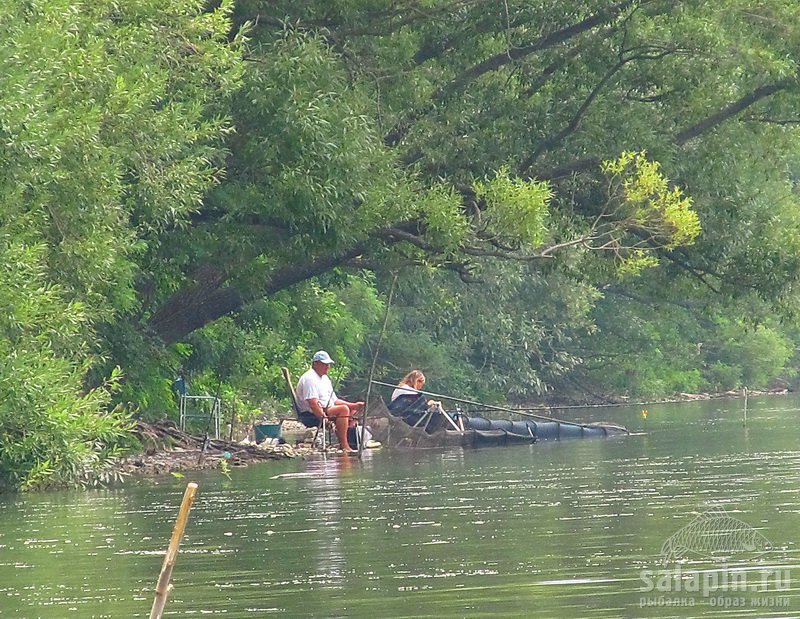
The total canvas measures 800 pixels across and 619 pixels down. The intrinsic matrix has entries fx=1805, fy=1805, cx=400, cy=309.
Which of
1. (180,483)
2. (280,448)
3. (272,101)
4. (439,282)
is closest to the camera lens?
(180,483)

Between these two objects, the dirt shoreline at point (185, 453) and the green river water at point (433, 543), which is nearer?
the green river water at point (433, 543)

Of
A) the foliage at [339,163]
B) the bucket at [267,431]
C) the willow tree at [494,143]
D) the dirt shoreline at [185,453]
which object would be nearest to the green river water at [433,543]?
the dirt shoreline at [185,453]

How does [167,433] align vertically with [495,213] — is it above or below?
below

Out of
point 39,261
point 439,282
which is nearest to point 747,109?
point 39,261

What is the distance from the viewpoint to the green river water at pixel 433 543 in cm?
998

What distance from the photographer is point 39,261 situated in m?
18.3

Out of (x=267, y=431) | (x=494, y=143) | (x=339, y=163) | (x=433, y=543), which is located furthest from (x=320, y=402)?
(x=433, y=543)

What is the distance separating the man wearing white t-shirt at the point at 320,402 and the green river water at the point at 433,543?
173 inches

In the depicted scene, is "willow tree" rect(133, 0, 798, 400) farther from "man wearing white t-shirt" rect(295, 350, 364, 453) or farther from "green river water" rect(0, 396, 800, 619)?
"green river water" rect(0, 396, 800, 619)

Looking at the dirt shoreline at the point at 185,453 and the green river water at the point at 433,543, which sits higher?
the dirt shoreline at the point at 185,453

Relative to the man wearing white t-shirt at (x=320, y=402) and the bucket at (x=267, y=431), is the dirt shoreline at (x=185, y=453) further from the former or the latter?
the bucket at (x=267, y=431)

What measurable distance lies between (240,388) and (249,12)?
10362 millimetres

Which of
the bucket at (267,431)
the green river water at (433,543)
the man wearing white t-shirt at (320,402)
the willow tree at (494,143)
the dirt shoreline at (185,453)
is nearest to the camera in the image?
the green river water at (433,543)

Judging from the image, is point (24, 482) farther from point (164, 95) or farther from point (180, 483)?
point (164, 95)
